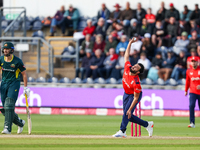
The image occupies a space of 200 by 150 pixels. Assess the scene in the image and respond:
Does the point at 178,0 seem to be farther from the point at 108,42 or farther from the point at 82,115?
the point at 82,115

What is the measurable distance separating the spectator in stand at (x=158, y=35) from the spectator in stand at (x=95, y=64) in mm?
2556

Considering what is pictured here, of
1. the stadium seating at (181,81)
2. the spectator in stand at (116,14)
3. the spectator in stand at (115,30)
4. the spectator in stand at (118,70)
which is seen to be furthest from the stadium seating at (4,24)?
the stadium seating at (181,81)

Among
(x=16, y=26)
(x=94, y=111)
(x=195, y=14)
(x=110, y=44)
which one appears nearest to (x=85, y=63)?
(x=110, y=44)

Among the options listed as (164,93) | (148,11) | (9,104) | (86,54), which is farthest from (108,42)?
(9,104)

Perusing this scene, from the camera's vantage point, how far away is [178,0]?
21.4 m

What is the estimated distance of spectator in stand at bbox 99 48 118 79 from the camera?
59.8 ft

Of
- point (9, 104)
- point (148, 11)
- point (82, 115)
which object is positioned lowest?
point (82, 115)

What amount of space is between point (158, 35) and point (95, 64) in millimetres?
3322

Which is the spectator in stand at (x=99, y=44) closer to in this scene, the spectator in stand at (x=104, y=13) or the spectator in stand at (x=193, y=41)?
the spectator in stand at (x=104, y=13)

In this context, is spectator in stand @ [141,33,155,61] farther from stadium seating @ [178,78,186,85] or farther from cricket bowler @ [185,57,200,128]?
cricket bowler @ [185,57,200,128]

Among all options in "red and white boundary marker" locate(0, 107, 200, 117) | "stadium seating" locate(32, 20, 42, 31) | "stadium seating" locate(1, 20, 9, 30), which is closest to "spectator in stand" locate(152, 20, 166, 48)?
"red and white boundary marker" locate(0, 107, 200, 117)

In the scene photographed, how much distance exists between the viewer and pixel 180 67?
17484 mm

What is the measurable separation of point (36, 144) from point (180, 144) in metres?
2.88

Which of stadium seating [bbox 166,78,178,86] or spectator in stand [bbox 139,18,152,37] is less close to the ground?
spectator in stand [bbox 139,18,152,37]
